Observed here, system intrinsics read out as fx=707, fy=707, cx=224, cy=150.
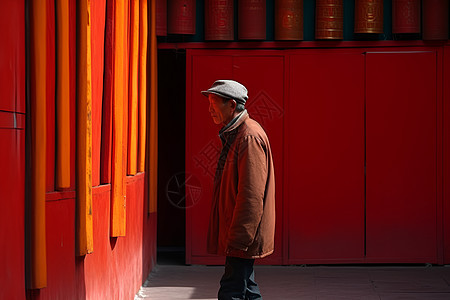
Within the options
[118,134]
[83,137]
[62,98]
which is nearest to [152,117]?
[118,134]

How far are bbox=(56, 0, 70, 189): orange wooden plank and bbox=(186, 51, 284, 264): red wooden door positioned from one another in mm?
4368

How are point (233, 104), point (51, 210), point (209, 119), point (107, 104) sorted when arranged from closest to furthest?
point (51, 210) → point (233, 104) → point (107, 104) → point (209, 119)

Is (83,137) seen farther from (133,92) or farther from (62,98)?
(133,92)

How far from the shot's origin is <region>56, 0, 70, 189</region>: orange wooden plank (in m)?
3.32

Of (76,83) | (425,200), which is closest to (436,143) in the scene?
(425,200)

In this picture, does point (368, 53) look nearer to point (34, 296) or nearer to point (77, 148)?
point (77, 148)

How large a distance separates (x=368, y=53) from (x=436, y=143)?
1220 millimetres

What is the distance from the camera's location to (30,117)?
9.47 feet

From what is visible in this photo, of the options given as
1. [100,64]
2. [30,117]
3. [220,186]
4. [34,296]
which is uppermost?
[100,64]

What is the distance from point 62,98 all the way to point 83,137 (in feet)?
1.23

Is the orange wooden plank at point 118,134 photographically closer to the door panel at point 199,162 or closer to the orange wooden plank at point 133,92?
the orange wooden plank at point 133,92

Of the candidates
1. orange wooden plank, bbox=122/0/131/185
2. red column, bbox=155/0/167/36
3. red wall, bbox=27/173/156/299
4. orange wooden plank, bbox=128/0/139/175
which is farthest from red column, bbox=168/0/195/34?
orange wooden plank, bbox=122/0/131/185

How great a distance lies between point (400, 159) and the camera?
7656 millimetres

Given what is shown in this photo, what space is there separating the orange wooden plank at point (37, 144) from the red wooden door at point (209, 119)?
15.9ft
